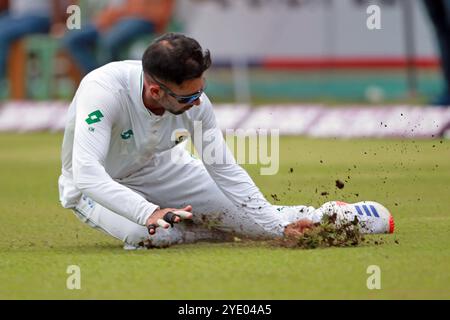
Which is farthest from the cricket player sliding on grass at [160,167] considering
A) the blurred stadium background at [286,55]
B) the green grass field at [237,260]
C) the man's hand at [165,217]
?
the blurred stadium background at [286,55]

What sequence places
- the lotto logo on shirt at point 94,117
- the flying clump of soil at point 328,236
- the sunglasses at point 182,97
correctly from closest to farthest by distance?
the sunglasses at point 182,97
the lotto logo on shirt at point 94,117
the flying clump of soil at point 328,236

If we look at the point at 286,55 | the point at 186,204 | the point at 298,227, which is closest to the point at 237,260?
the point at 298,227

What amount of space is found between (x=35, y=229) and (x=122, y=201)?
2.54 meters

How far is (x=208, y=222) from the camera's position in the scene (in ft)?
31.5

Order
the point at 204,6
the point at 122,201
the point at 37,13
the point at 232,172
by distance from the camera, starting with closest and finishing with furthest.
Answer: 1. the point at 122,201
2. the point at 232,172
3. the point at 204,6
4. the point at 37,13

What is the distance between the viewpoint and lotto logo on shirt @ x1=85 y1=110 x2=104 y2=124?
8.69 meters

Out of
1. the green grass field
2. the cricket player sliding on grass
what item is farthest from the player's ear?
the green grass field

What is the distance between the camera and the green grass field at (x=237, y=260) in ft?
24.8

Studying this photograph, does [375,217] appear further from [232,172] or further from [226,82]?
[226,82]

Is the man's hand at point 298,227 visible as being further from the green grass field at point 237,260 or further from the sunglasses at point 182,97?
the sunglasses at point 182,97

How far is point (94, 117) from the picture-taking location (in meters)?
8.72

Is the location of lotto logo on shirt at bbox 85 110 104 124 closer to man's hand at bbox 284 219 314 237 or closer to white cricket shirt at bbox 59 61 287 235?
white cricket shirt at bbox 59 61 287 235

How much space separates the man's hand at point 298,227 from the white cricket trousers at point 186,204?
0.15 m
